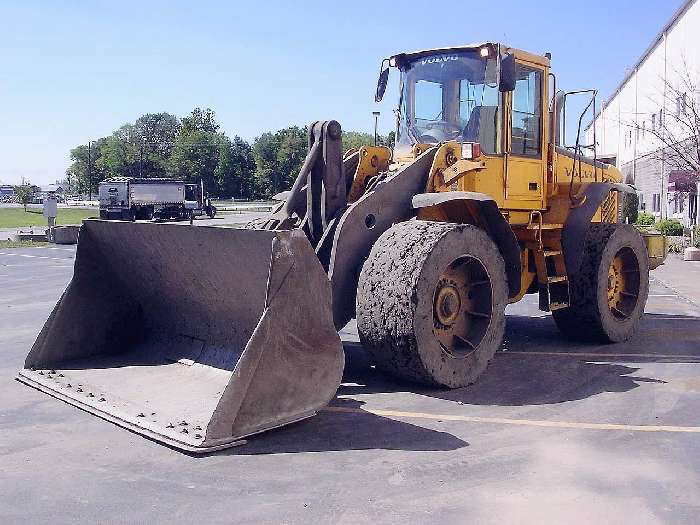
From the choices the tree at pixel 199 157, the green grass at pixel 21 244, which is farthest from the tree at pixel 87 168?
the green grass at pixel 21 244

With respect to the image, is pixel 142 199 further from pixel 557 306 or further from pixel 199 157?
pixel 199 157

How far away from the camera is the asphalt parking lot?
Answer: 402 centimetres

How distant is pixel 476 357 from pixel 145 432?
115 inches

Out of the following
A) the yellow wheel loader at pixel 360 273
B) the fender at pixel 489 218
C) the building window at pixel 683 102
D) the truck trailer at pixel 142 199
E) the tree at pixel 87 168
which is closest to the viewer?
the yellow wheel loader at pixel 360 273

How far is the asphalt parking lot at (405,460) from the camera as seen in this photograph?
402 cm

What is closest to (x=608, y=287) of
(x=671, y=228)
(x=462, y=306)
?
(x=462, y=306)

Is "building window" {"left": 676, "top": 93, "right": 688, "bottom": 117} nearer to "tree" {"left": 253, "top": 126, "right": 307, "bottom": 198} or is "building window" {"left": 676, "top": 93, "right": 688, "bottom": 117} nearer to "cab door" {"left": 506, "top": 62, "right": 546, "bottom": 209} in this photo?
"cab door" {"left": 506, "top": 62, "right": 546, "bottom": 209}

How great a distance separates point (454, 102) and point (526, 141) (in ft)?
3.15

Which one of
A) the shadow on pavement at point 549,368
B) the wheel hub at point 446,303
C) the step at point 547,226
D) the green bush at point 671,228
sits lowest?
the shadow on pavement at point 549,368

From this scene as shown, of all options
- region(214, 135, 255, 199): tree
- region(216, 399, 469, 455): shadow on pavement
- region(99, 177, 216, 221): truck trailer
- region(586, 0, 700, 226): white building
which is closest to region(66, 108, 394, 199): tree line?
region(214, 135, 255, 199): tree

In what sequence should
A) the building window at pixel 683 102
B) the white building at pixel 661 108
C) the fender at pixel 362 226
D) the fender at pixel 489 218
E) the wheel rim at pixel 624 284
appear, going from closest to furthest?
the fender at pixel 362 226 → the fender at pixel 489 218 → the wheel rim at pixel 624 284 → the building window at pixel 683 102 → the white building at pixel 661 108

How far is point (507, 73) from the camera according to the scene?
22.9 ft

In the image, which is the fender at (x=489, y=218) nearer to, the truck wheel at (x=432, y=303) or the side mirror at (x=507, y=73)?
the truck wheel at (x=432, y=303)

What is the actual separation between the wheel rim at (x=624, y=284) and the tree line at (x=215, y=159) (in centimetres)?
4750
